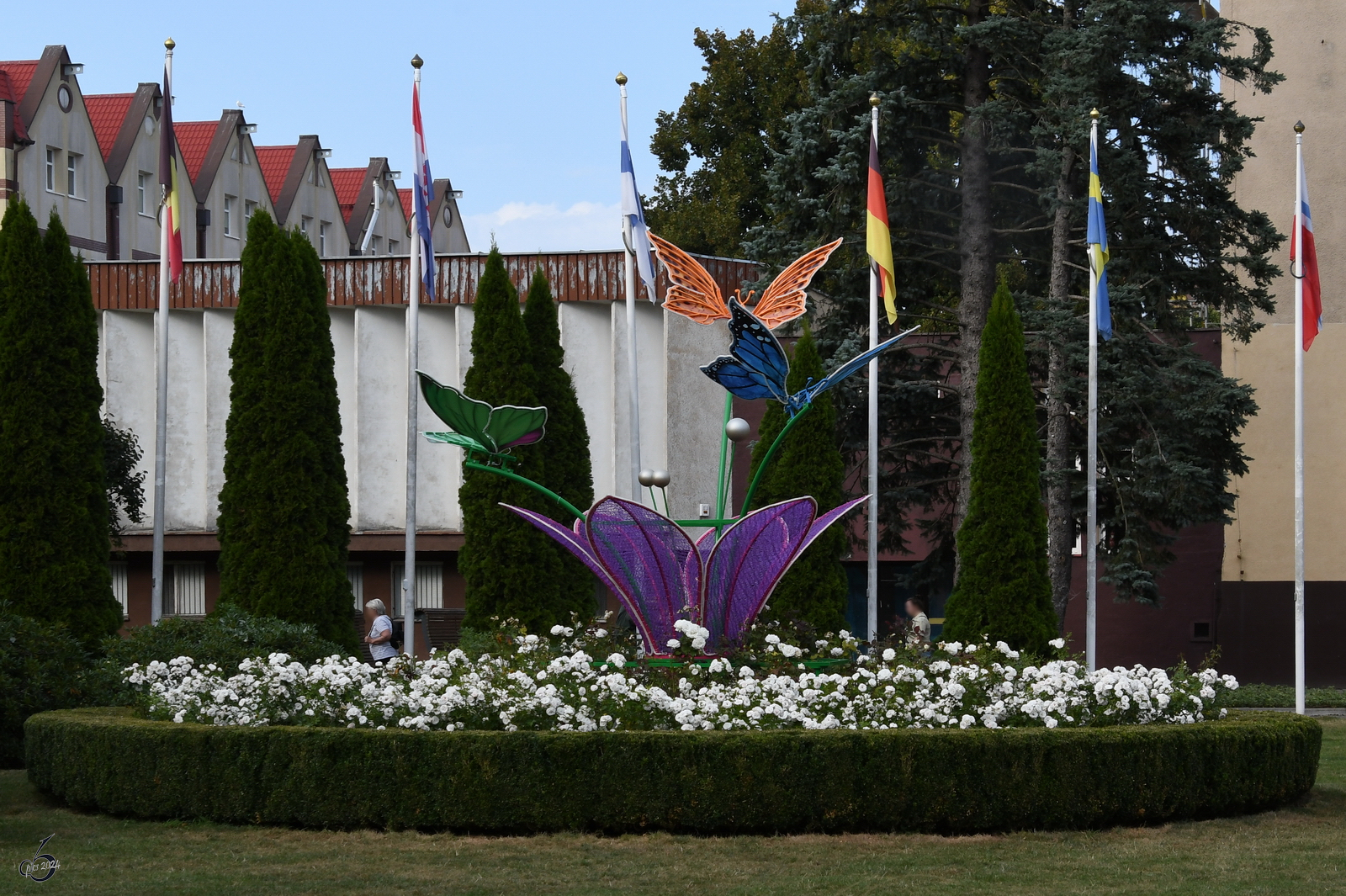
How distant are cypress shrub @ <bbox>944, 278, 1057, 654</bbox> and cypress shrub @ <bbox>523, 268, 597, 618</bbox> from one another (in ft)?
18.8

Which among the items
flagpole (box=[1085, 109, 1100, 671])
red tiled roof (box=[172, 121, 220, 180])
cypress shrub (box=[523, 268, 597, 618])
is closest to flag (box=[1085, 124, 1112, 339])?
flagpole (box=[1085, 109, 1100, 671])

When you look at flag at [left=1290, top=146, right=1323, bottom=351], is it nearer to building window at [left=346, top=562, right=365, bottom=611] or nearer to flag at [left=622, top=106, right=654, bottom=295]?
flag at [left=622, top=106, right=654, bottom=295]

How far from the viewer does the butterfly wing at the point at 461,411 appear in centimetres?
1389

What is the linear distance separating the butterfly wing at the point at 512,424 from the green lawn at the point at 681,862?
16.7 ft

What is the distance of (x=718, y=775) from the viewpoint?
9695mm

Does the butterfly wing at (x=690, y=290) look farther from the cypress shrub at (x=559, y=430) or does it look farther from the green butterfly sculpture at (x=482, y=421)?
the cypress shrub at (x=559, y=430)

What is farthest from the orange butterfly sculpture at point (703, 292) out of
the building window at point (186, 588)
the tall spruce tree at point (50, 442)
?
the building window at point (186, 588)

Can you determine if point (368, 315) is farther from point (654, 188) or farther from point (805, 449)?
point (654, 188)

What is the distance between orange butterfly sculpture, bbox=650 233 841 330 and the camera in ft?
50.2

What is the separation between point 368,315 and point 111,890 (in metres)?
18.3

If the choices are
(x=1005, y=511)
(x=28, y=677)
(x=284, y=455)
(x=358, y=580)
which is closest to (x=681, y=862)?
(x=28, y=677)

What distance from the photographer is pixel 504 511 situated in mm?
20812

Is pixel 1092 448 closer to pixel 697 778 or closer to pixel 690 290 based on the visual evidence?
pixel 690 290

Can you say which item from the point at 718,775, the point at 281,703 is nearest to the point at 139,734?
the point at 281,703
